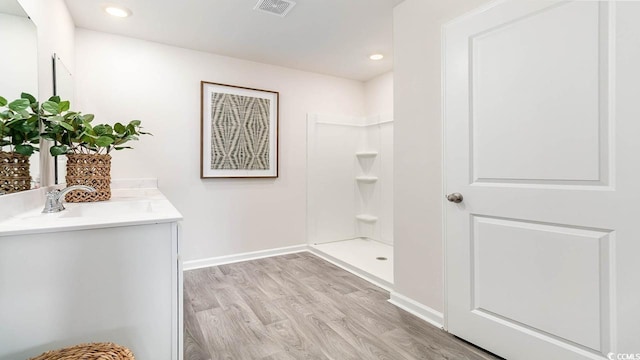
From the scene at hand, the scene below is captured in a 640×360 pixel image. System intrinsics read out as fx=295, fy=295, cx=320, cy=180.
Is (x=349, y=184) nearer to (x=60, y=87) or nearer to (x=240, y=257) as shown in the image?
(x=240, y=257)

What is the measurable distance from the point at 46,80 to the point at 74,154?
46 cm

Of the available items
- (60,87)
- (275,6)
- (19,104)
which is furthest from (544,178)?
(60,87)

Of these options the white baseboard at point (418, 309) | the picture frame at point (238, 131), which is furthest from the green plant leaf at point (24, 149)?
the white baseboard at point (418, 309)

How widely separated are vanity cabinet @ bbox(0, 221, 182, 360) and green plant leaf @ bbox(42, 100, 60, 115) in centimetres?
83

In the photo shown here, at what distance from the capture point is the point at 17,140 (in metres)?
1.35

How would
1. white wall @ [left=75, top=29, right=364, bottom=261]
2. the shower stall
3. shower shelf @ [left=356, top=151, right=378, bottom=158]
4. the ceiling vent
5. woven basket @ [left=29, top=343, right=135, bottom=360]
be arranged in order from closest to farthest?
woven basket @ [left=29, top=343, right=135, bottom=360]
the ceiling vent
white wall @ [left=75, top=29, right=364, bottom=261]
the shower stall
shower shelf @ [left=356, top=151, right=378, bottom=158]

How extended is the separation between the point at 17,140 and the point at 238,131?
200 centimetres

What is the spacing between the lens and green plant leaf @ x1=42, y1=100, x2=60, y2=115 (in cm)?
149

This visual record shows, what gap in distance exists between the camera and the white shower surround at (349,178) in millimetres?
3789

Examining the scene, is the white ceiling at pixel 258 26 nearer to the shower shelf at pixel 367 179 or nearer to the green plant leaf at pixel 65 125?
the green plant leaf at pixel 65 125

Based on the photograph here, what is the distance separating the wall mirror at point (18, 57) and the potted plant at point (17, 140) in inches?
1.0

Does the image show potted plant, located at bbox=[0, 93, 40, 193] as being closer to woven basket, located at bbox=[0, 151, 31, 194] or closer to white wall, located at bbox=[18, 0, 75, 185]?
woven basket, located at bbox=[0, 151, 31, 194]

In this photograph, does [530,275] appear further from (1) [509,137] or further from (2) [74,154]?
(2) [74,154]

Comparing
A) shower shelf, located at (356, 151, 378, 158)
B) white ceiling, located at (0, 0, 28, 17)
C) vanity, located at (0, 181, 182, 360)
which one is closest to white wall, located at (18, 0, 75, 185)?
white ceiling, located at (0, 0, 28, 17)
